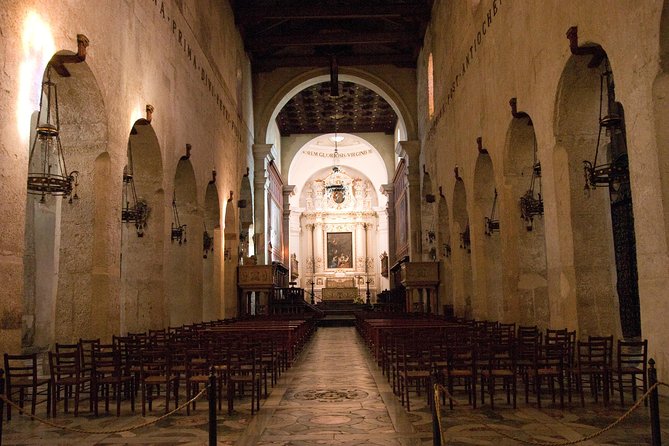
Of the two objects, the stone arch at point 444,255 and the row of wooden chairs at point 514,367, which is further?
the stone arch at point 444,255

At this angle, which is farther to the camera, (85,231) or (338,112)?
(338,112)

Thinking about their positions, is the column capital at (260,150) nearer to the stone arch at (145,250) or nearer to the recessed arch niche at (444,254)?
the recessed arch niche at (444,254)

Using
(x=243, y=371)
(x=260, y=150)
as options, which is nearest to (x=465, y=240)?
(x=243, y=371)

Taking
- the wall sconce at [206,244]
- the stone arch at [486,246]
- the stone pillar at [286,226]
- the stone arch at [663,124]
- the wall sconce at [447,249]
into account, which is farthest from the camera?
the stone pillar at [286,226]

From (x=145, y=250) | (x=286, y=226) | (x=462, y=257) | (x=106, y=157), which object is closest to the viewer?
(x=106, y=157)

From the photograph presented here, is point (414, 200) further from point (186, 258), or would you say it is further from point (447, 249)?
point (186, 258)

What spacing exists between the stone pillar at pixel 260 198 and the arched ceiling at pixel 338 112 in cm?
546

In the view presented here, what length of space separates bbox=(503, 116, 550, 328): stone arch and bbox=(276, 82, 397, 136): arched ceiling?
18377mm

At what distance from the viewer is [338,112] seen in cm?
3503

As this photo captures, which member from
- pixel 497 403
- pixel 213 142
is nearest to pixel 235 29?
pixel 213 142

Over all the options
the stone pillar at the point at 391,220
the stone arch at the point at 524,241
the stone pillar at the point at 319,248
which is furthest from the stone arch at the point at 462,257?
the stone pillar at the point at 319,248

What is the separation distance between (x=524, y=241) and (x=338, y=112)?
23.2m

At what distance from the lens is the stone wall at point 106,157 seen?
25.4 ft

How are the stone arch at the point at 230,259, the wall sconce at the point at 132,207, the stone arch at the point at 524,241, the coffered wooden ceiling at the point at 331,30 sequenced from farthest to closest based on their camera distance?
the coffered wooden ceiling at the point at 331,30, the stone arch at the point at 230,259, the wall sconce at the point at 132,207, the stone arch at the point at 524,241
